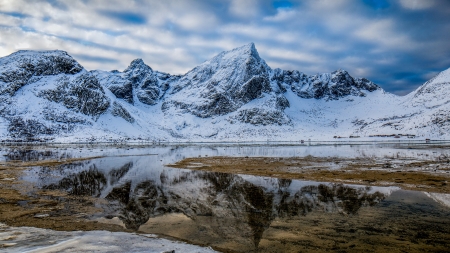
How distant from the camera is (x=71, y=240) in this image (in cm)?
867

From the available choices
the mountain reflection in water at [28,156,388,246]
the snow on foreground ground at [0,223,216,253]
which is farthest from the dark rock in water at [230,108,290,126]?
the snow on foreground ground at [0,223,216,253]

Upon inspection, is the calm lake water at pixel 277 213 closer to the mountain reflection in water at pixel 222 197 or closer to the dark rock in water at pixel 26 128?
the mountain reflection in water at pixel 222 197

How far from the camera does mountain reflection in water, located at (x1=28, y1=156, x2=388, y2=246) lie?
11.8 m

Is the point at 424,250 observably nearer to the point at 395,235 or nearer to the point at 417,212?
the point at 395,235

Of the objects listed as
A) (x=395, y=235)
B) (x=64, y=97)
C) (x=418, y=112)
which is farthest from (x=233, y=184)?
(x=418, y=112)

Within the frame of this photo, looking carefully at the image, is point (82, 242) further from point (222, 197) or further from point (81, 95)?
point (81, 95)

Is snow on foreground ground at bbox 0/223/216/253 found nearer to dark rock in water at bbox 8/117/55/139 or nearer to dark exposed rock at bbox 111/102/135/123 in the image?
dark rock in water at bbox 8/117/55/139

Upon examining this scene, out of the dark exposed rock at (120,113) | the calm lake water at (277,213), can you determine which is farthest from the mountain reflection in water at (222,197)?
the dark exposed rock at (120,113)

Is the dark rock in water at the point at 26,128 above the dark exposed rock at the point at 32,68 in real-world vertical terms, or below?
below

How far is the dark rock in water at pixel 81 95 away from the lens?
137000mm

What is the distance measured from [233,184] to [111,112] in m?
146

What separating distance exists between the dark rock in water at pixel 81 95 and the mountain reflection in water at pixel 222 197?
432 ft

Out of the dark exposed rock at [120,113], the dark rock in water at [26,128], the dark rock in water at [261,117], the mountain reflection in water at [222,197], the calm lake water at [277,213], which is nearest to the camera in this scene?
the calm lake water at [277,213]

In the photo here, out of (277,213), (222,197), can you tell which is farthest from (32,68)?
(277,213)
